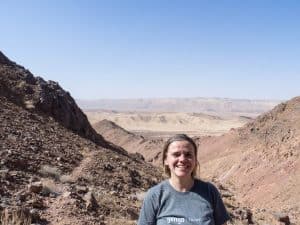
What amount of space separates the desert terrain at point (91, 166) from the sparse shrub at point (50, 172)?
3cm

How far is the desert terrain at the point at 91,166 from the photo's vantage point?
8.96 metres

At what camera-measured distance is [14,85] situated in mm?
19859

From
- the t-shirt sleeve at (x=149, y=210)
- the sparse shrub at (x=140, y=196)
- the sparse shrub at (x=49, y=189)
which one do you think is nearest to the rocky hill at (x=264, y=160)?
the sparse shrub at (x=140, y=196)

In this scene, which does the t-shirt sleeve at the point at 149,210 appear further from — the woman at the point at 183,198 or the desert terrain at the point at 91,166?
the desert terrain at the point at 91,166

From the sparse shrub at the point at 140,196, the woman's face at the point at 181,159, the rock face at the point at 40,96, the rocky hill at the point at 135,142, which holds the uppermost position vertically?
the rock face at the point at 40,96

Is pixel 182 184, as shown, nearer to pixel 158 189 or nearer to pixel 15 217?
pixel 158 189

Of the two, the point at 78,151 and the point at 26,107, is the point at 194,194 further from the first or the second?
the point at 26,107

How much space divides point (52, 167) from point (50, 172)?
2.51ft

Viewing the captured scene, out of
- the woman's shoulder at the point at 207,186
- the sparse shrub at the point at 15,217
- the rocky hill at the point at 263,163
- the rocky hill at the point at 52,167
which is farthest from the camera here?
the rocky hill at the point at 263,163

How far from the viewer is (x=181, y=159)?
3.17 metres

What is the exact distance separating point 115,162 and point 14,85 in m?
6.49

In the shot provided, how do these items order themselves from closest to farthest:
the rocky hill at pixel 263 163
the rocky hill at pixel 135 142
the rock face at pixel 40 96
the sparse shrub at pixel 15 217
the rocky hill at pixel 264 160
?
the sparse shrub at pixel 15 217 → the rock face at pixel 40 96 → the rocky hill at pixel 263 163 → the rocky hill at pixel 264 160 → the rocky hill at pixel 135 142

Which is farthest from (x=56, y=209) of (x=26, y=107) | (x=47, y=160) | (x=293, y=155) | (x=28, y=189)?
(x=293, y=155)

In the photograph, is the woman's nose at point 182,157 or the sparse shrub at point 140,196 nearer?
the woman's nose at point 182,157
